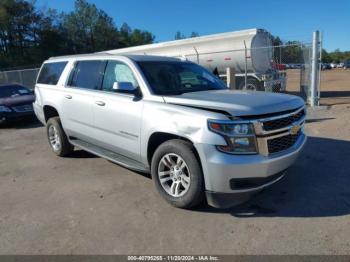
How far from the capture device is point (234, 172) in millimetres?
3555

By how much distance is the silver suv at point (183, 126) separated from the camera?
11.8 feet

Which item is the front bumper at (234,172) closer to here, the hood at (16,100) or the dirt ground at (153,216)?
the dirt ground at (153,216)

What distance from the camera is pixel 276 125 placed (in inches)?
149

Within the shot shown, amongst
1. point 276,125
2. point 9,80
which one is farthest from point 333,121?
point 9,80

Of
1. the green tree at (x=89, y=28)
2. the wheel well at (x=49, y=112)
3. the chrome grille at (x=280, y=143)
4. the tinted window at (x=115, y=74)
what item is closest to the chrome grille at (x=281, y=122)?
the chrome grille at (x=280, y=143)

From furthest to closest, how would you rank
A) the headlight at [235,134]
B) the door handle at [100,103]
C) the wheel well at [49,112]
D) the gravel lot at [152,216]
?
the wheel well at [49,112]
the door handle at [100,103]
the headlight at [235,134]
the gravel lot at [152,216]

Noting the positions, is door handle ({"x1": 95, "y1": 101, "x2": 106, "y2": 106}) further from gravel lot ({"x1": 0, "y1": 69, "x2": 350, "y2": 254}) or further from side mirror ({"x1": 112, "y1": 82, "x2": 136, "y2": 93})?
gravel lot ({"x1": 0, "y1": 69, "x2": 350, "y2": 254})

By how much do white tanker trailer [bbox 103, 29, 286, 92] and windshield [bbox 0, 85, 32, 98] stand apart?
8.01 m

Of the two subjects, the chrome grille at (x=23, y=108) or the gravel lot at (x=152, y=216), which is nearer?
the gravel lot at (x=152, y=216)

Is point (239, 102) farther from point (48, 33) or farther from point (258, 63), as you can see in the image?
point (48, 33)

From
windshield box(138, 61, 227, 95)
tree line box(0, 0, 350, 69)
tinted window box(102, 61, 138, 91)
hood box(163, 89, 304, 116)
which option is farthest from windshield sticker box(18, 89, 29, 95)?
tree line box(0, 0, 350, 69)

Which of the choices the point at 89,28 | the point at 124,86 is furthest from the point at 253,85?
the point at 89,28

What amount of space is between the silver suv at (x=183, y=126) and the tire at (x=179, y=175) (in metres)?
0.01

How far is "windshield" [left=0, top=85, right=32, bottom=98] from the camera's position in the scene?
11.8 metres
